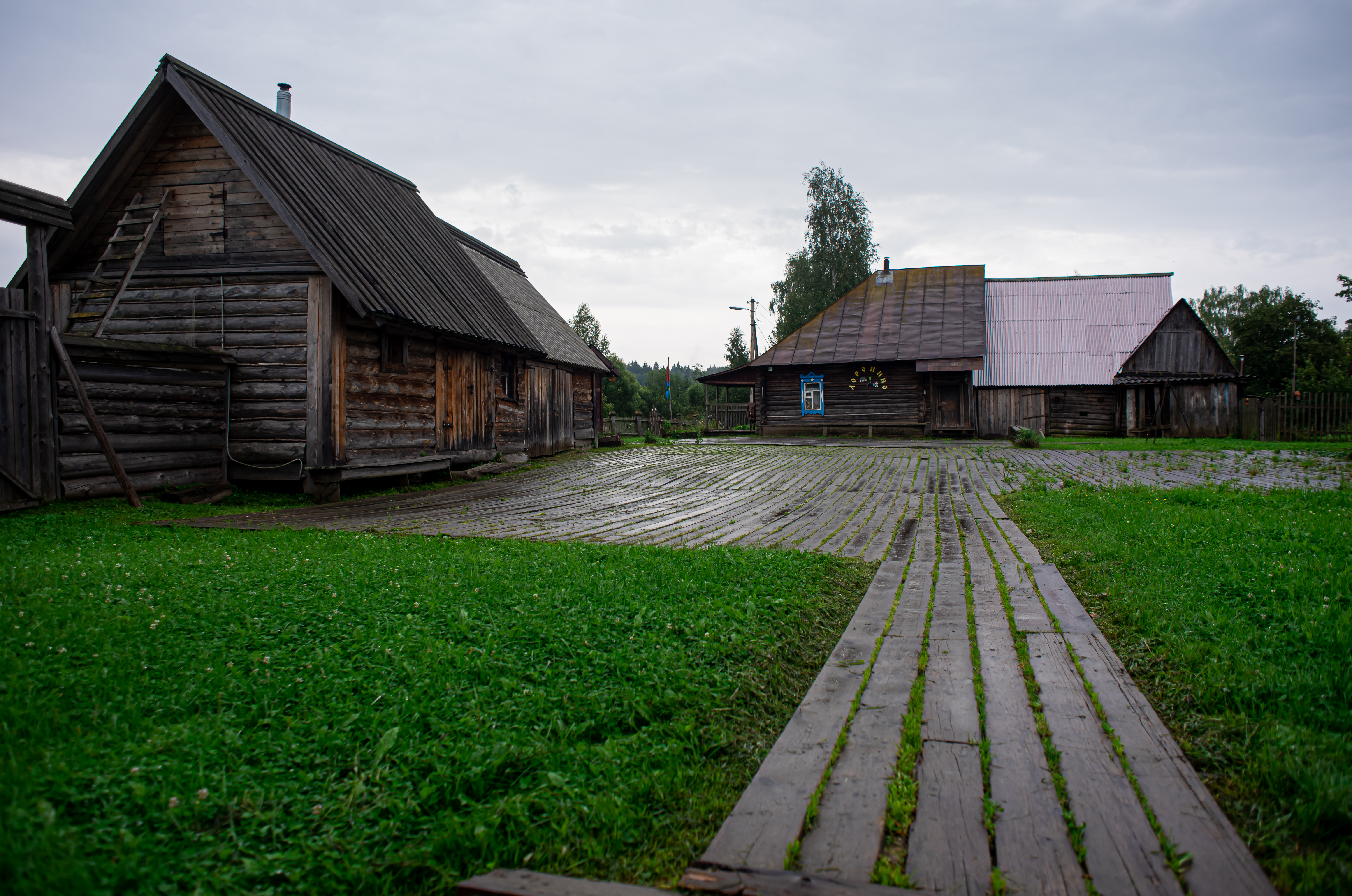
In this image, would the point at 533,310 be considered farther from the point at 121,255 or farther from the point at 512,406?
the point at 121,255

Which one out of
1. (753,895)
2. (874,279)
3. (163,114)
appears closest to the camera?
(753,895)

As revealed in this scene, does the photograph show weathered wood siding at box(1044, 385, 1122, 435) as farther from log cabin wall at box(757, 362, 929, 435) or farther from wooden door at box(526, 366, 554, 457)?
wooden door at box(526, 366, 554, 457)

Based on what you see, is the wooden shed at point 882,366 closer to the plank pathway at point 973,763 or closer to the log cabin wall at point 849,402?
the log cabin wall at point 849,402

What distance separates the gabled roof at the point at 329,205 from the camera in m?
9.82

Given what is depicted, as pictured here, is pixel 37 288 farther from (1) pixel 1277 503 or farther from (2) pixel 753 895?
(1) pixel 1277 503

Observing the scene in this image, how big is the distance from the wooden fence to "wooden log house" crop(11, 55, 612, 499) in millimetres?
24419

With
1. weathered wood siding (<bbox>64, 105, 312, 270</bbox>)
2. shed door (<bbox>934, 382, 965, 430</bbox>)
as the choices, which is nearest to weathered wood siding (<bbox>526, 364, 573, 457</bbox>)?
weathered wood siding (<bbox>64, 105, 312, 270</bbox>)

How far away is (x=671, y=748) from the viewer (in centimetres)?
241

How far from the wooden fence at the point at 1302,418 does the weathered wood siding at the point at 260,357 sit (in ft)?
83.4

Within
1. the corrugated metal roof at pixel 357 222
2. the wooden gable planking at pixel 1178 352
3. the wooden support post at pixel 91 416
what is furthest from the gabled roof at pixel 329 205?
the wooden gable planking at pixel 1178 352

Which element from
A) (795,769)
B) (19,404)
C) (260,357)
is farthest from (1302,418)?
(19,404)

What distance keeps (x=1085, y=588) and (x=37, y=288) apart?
1027 cm

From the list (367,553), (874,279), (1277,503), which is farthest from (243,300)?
(874,279)

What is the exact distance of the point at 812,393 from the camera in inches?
1174
